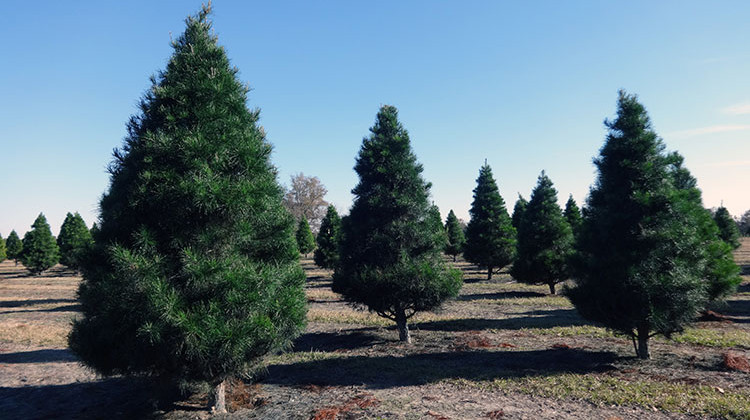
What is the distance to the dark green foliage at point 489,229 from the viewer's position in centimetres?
3434

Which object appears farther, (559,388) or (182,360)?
(559,388)

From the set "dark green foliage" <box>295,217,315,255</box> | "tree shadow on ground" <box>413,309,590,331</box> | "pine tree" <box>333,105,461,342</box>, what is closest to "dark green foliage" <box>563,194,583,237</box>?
"tree shadow on ground" <box>413,309,590,331</box>

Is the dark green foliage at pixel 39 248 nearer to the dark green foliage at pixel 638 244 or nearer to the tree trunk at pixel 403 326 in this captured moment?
the tree trunk at pixel 403 326

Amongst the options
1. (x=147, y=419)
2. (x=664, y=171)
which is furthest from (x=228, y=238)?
(x=664, y=171)

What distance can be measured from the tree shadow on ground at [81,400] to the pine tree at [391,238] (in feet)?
23.0

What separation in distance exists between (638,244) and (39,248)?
201 ft

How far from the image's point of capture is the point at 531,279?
87.6ft

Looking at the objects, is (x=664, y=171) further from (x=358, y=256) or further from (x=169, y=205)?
(x=169, y=205)

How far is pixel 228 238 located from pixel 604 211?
406 inches

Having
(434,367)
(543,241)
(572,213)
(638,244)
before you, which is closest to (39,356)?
(434,367)

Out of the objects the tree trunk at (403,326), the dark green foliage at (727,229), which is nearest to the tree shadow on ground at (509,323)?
the tree trunk at (403,326)

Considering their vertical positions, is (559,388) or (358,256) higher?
(358,256)

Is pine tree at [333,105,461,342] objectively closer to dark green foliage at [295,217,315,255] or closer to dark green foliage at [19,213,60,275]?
dark green foliage at [295,217,315,255]

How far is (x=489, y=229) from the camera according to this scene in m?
34.5
